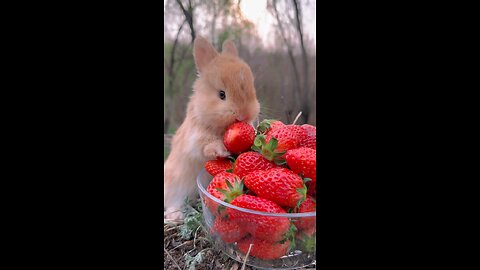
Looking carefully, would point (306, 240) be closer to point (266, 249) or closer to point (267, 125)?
point (266, 249)

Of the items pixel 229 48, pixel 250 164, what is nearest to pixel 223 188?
pixel 250 164

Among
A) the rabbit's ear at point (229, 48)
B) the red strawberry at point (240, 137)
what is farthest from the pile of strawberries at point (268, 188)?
the rabbit's ear at point (229, 48)

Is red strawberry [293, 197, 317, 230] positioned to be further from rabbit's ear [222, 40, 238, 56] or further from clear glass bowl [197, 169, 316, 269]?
rabbit's ear [222, 40, 238, 56]

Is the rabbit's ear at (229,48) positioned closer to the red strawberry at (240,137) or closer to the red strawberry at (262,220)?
the red strawberry at (240,137)

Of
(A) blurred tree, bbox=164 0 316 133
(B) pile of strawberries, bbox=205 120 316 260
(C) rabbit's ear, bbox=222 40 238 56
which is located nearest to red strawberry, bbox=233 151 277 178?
(B) pile of strawberries, bbox=205 120 316 260
